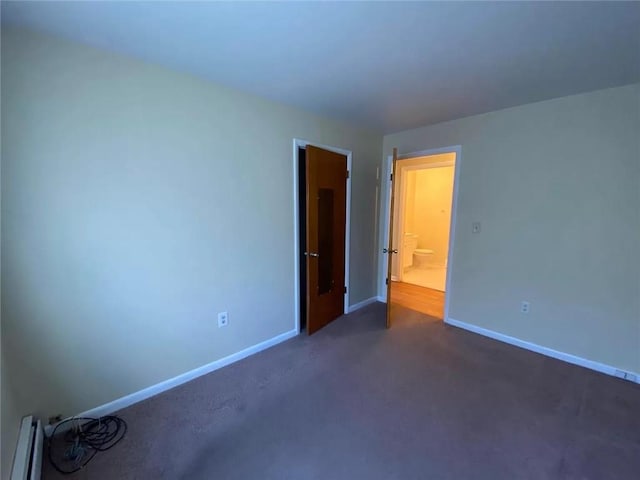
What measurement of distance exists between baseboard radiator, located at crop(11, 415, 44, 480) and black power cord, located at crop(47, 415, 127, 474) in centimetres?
7

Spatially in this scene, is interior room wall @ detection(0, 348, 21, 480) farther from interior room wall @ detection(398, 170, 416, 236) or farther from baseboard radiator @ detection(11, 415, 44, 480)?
interior room wall @ detection(398, 170, 416, 236)

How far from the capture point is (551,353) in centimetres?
262

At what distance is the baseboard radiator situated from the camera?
1.28 metres

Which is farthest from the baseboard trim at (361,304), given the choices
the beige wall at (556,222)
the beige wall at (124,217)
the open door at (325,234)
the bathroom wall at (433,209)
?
the bathroom wall at (433,209)

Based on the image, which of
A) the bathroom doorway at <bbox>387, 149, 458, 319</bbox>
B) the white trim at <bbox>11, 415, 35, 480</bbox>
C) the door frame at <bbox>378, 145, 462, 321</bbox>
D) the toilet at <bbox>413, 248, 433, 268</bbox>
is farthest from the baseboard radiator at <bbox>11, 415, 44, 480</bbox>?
the toilet at <bbox>413, 248, 433, 268</bbox>

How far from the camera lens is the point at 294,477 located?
1.44 metres

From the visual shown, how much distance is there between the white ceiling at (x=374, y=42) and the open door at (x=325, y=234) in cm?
79

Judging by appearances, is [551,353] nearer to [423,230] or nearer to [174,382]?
[174,382]

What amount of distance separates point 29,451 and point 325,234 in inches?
102

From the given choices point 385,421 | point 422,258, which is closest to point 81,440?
point 385,421

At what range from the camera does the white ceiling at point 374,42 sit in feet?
4.30

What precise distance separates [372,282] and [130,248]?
3007mm

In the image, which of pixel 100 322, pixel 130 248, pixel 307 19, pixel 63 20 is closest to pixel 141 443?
pixel 100 322

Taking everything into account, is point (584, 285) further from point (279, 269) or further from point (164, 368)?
point (164, 368)
